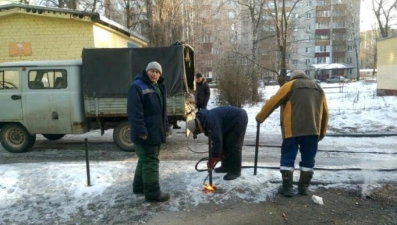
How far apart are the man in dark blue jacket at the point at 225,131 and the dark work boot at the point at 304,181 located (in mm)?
968

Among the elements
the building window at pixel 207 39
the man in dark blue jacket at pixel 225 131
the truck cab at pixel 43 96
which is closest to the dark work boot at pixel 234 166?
the man in dark blue jacket at pixel 225 131

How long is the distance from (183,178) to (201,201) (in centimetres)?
87

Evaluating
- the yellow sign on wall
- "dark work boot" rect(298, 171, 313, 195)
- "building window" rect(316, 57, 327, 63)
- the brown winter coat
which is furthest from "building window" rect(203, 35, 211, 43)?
"building window" rect(316, 57, 327, 63)

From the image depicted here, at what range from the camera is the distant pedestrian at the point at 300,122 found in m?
4.47

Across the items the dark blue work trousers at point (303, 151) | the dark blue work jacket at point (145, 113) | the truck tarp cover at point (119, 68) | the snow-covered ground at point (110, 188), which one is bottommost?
the snow-covered ground at point (110, 188)

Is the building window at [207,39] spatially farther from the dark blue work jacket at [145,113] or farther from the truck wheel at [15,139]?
the dark blue work jacket at [145,113]

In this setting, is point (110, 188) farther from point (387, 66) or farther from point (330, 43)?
point (330, 43)

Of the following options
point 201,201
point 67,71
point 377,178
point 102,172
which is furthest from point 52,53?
point 377,178

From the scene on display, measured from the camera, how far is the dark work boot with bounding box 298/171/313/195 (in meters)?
4.60

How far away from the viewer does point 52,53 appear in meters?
13.2

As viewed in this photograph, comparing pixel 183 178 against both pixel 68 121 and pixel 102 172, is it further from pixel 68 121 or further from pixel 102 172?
pixel 68 121

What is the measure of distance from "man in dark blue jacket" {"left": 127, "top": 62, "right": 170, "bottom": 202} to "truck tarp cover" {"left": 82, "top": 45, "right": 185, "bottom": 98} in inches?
127

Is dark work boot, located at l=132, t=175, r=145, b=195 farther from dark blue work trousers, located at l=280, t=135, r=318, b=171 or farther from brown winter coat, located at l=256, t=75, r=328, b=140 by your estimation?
brown winter coat, located at l=256, t=75, r=328, b=140

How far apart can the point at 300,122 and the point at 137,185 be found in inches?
95.1
